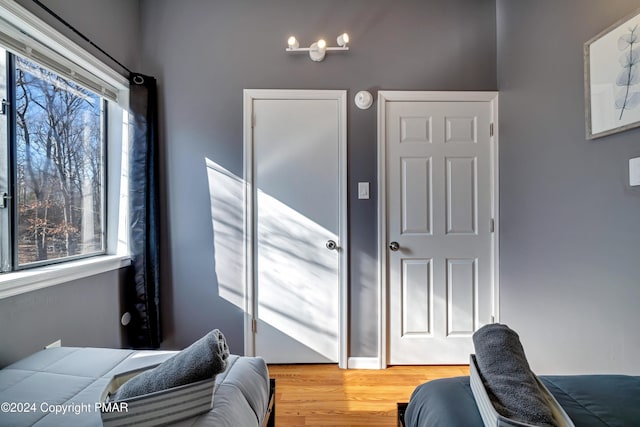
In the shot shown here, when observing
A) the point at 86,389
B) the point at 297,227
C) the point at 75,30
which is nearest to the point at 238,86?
the point at 75,30

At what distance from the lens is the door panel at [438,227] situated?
2.15 m

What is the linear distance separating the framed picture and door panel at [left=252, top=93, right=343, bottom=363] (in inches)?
53.6

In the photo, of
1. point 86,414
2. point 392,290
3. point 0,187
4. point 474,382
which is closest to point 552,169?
point 392,290

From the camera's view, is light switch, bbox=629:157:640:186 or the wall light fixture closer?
light switch, bbox=629:157:640:186

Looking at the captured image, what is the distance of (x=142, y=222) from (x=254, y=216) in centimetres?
75

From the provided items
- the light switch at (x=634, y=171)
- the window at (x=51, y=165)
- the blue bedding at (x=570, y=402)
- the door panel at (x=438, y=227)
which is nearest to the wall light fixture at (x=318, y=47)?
the door panel at (x=438, y=227)

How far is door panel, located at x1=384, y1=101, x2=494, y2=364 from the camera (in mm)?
2146

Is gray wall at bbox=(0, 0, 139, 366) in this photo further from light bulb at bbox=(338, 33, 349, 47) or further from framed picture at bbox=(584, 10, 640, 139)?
framed picture at bbox=(584, 10, 640, 139)

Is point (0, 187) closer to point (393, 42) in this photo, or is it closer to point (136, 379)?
point (136, 379)

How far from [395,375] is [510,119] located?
1.95 m

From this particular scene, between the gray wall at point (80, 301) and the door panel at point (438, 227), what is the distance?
1.86 meters

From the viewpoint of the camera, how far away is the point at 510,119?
6.67 feet

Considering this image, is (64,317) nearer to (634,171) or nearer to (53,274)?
(53,274)

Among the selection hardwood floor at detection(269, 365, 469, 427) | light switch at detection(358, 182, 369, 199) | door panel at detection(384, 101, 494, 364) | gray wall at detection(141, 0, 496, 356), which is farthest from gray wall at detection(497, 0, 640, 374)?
light switch at detection(358, 182, 369, 199)
